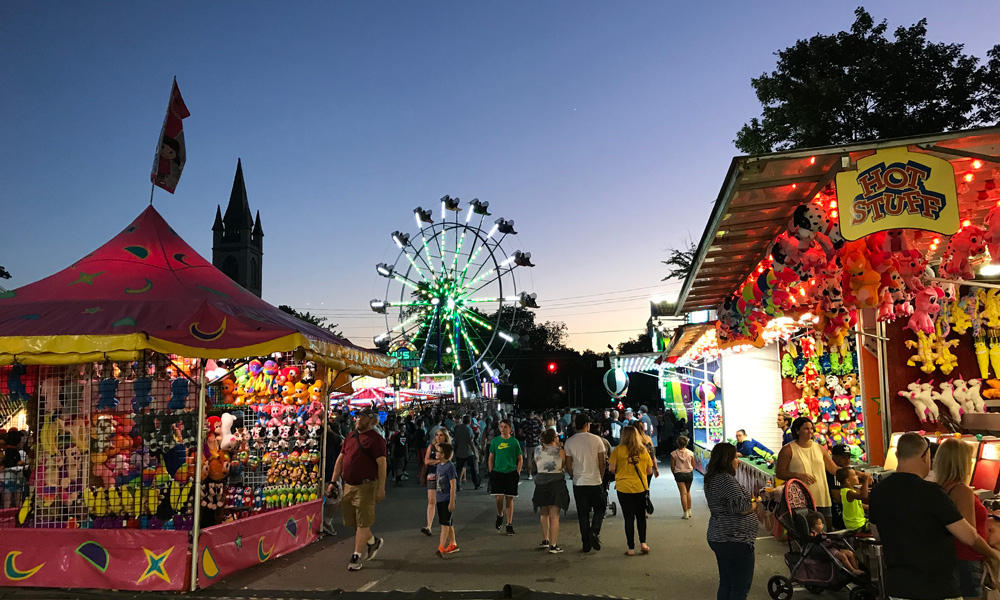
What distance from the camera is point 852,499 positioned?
6492 millimetres

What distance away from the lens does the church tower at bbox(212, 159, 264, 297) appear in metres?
96.2

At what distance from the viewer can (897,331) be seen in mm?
9227

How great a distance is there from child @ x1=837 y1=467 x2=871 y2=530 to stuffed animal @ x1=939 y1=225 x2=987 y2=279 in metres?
1.93

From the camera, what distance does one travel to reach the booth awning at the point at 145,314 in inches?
262

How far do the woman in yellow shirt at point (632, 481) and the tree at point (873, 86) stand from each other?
13.4 meters

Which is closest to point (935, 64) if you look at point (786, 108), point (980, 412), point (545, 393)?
point (786, 108)

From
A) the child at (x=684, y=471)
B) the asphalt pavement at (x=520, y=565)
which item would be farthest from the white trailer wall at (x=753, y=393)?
the asphalt pavement at (x=520, y=565)

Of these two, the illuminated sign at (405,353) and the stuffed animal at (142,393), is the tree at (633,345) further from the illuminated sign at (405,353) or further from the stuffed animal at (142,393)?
the stuffed animal at (142,393)

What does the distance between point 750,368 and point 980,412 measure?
254 inches

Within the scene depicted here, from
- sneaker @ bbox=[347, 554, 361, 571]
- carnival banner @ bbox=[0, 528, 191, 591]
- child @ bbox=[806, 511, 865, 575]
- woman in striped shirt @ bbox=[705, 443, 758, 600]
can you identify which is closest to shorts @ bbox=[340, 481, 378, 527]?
sneaker @ bbox=[347, 554, 361, 571]

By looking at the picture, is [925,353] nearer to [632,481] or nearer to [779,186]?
[632,481]

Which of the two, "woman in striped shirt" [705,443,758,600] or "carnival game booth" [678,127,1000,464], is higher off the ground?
"carnival game booth" [678,127,1000,464]

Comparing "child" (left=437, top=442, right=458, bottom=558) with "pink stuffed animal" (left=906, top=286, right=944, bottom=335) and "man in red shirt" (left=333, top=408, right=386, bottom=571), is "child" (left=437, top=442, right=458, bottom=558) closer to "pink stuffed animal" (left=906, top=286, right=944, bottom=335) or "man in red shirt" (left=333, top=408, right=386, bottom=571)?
"man in red shirt" (left=333, top=408, right=386, bottom=571)

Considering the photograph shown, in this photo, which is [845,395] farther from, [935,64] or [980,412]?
[935,64]
